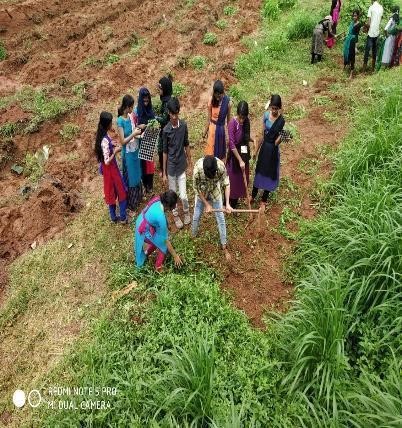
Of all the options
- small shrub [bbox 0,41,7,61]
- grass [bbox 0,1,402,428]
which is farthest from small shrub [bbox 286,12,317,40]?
small shrub [bbox 0,41,7,61]

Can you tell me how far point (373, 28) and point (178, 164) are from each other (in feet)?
19.6

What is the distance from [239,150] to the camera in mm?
5238

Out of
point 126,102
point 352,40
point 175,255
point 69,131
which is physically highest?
point 126,102

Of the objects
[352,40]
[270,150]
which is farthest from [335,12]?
[270,150]

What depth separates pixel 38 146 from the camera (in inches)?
297

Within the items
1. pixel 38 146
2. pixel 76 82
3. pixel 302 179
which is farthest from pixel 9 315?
pixel 76 82

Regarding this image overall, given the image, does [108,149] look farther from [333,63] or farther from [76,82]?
[333,63]

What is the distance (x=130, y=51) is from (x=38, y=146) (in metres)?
3.76

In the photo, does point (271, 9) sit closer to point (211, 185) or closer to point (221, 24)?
point (221, 24)

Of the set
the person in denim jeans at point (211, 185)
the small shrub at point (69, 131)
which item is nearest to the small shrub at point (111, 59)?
the small shrub at point (69, 131)

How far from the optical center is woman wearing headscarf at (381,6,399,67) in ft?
27.5

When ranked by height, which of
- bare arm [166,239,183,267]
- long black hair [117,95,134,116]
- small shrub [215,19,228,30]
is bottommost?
bare arm [166,239,183,267]

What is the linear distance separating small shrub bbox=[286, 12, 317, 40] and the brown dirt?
1.16 meters

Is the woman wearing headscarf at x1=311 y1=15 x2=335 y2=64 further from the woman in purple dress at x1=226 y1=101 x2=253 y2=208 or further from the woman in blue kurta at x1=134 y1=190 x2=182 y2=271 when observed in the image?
the woman in blue kurta at x1=134 y1=190 x2=182 y2=271
